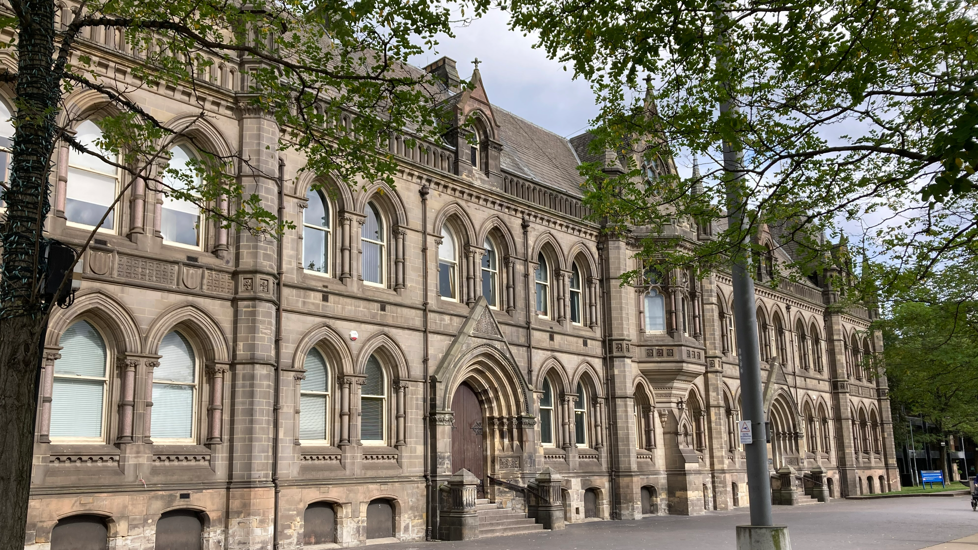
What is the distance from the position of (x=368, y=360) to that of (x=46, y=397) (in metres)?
7.83

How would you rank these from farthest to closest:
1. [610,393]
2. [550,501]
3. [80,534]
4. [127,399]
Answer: [610,393]
[550,501]
[127,399]
[80,534]

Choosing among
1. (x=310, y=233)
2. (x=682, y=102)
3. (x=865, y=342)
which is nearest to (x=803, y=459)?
(x=865, y=342)

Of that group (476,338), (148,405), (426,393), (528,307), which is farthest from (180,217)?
(528,307)

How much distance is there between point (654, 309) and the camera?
101 ft

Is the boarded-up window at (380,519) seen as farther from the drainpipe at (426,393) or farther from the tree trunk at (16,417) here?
the tree trunk at (16,417)

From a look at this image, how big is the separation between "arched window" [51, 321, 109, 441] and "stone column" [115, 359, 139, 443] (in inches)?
12.4

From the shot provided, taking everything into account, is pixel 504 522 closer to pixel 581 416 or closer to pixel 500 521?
pixel 500 521

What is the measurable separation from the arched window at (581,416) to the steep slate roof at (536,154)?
21.3ft

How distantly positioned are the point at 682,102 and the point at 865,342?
139 feet

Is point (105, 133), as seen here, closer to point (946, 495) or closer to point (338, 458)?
point (338, 458)

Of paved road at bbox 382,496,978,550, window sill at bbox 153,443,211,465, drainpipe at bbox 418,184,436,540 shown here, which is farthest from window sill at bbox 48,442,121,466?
drainpipe at bbox 418,184,436,540

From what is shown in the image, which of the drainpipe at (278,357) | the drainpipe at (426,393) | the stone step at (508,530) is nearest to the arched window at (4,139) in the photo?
the drainpipe at (278,357)

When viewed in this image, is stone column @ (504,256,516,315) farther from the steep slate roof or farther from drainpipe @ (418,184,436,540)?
drainpipe @ (418,184,436,540)

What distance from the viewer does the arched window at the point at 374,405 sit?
20688 millimetres
